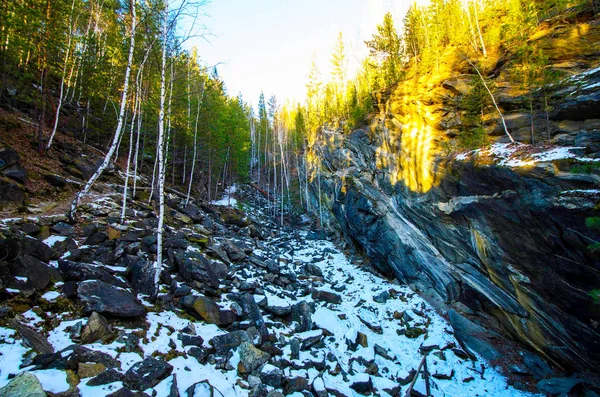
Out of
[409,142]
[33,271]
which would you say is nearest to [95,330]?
[33,271]

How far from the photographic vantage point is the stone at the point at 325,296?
13445 mm

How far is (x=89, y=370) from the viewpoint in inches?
197

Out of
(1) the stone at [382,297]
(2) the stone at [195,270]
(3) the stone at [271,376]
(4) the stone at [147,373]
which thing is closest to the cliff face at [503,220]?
(1) the stone at [382,297]

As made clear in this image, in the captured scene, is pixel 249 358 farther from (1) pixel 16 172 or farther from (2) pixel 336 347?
(1) pixel 16 172

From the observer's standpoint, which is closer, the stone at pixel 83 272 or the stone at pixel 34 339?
the stone at pixel 34 339

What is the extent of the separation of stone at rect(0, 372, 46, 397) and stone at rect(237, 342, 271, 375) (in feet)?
14.7

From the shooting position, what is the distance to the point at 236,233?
818 inches

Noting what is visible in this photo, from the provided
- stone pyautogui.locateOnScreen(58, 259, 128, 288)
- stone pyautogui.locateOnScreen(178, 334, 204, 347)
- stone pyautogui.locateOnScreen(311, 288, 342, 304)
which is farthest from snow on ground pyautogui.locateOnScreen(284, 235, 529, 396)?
Answer: stone pyautogui.locateOnScreen(58, 259, 128, 288)

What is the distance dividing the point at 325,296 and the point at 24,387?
11.5m

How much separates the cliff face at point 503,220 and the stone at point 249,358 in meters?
9.14

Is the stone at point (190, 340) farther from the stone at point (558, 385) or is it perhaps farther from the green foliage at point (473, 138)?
the green foliage at point (473, 138)

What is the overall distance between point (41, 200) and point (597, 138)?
2023 centimetres

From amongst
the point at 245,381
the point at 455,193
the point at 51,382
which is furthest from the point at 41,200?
the point at 455,193

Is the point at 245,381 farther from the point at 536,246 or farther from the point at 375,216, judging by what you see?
the point at 375,216
